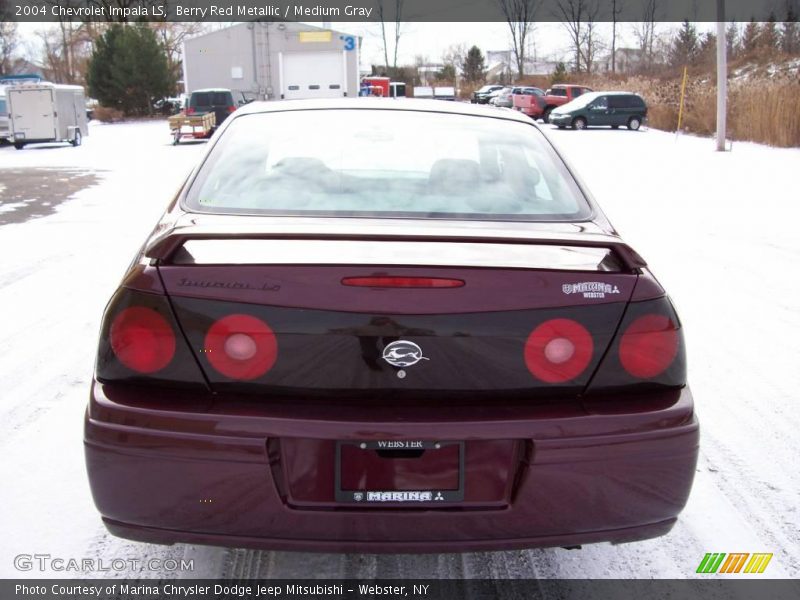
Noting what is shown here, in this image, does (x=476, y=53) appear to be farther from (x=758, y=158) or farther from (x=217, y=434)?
(x=217, y=434)

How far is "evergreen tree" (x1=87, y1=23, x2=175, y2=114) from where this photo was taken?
43.5 metres

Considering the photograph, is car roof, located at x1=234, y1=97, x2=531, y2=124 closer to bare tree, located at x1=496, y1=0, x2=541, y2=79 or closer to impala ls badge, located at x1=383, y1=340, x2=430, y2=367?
impala ls badge, located at x1=383, y1=340, x2=430, y2=367

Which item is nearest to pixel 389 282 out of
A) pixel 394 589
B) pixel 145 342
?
pixel 145 342

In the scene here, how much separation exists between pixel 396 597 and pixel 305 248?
44.8 inches

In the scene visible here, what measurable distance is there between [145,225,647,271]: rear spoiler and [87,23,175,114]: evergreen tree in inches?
1779

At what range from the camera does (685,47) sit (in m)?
56.9

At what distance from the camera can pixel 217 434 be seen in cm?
205

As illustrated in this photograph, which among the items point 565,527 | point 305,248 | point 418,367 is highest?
point 305,248

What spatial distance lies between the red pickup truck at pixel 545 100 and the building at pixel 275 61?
26.7ft

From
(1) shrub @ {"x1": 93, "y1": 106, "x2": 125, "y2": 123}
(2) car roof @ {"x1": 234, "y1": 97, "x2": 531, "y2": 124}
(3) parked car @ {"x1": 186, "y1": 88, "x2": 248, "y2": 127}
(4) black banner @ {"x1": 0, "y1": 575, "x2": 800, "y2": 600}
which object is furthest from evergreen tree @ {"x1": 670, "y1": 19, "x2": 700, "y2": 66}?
(4) black banner @ {"x1": 0, "y1": 575, "x2": 800, "y2": 600}

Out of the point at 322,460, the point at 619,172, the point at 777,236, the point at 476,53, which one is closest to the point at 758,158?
the point at 619,172

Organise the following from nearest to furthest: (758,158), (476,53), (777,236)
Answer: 1. (777,236)
2. (758,158)
3. (476,53)

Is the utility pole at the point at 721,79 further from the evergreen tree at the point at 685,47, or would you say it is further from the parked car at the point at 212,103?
the evergreen tree at the point at 685,47

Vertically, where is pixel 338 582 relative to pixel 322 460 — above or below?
below
